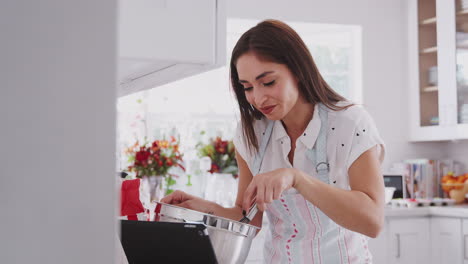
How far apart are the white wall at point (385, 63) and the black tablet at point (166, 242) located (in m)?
3.15

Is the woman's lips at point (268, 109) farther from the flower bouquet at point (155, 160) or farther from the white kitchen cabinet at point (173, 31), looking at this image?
the flower bouquet at point (155, 160)

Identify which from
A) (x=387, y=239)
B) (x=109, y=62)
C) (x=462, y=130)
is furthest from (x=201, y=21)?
(x=462, y=130)


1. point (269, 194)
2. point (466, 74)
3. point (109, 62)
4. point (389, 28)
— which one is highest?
point (389, 28)

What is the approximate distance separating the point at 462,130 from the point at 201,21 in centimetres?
311

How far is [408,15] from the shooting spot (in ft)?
13.5

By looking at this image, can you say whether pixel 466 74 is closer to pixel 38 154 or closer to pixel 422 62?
pixel 422 62

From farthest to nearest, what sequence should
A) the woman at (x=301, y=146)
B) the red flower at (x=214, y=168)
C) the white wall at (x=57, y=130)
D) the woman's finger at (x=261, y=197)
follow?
the red flower at (x=214, y=168) < the woman at (x=301, y=146) < the woman's finger at (x=261, y=197) < the white wall at (x=57, y=130)

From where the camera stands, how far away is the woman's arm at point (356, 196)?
1.24 metres

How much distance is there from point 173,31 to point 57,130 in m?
0.49

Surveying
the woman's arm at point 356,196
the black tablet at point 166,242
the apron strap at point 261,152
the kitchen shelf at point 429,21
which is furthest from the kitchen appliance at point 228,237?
the kitchen shelf at point 429,21

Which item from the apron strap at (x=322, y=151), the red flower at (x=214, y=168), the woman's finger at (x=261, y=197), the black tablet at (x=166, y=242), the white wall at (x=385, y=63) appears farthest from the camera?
the white wall at (x=385, y=63)

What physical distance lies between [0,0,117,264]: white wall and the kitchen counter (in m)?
3.10

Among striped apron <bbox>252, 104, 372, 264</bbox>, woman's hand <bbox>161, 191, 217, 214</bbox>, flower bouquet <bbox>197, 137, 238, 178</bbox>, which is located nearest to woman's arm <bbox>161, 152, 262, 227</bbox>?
woman's hand <bbox>161, 191, 217, 214</bbox>

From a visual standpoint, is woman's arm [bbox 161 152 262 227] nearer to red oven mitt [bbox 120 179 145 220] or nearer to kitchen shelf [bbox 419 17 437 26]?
red oven mitt [bbox 120 179 145 220]
